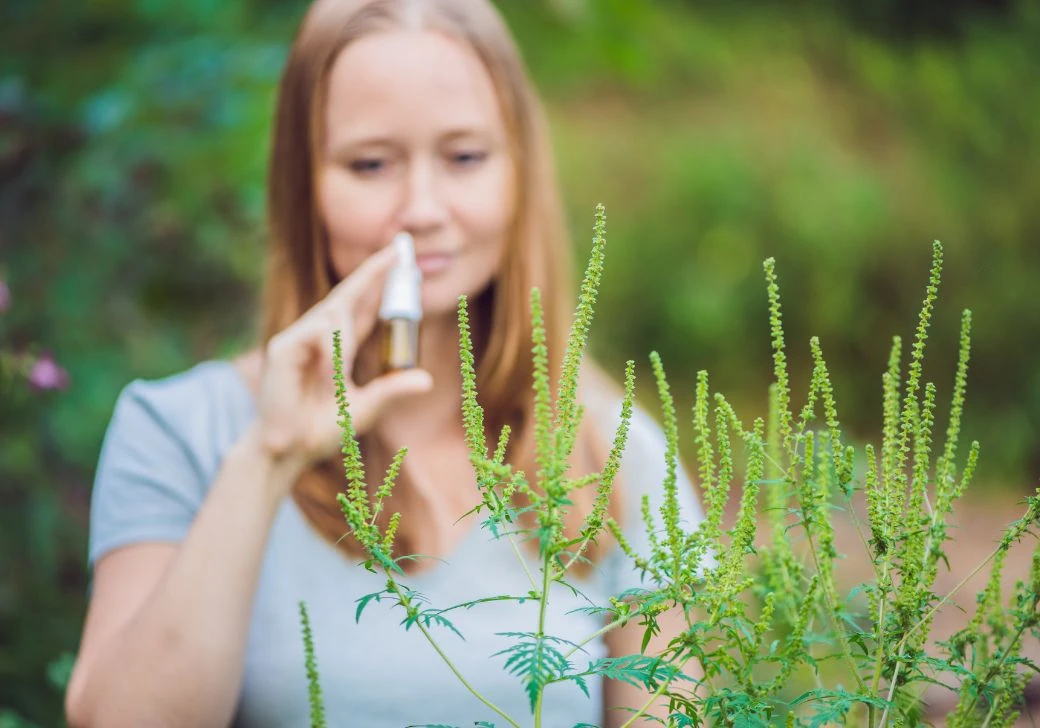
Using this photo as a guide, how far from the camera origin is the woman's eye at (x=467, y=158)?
1.87 m

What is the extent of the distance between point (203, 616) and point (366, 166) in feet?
2.38

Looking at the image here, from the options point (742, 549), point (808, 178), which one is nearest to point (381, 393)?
point (742, 549)

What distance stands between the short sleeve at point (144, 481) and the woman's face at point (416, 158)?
0.43 meters

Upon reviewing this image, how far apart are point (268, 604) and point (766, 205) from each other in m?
5.02

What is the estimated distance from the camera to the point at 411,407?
209cm

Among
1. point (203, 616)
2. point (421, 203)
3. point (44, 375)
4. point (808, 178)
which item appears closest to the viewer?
point (203, 616)

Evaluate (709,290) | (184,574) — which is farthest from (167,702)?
(709,290)

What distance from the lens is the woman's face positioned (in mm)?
1812

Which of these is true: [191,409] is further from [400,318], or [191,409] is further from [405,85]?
[405,85]

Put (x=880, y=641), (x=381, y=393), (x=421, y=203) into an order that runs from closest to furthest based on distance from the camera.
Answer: (x=880, y=641) < (x=381, y=393) < (x=421, y=203)

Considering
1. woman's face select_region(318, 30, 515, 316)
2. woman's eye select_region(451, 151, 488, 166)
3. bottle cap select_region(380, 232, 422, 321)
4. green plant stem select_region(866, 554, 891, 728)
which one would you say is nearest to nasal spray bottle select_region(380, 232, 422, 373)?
bottle cap select_region(380, 232, 422, 321)

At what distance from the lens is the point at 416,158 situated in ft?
5.96

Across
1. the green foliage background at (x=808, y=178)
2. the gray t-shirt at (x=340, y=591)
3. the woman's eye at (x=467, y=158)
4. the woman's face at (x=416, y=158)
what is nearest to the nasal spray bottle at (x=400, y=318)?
the woman's face at (x=416, y=158)

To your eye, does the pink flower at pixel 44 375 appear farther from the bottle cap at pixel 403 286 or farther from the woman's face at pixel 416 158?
the bottle cap at pixel 403 286
